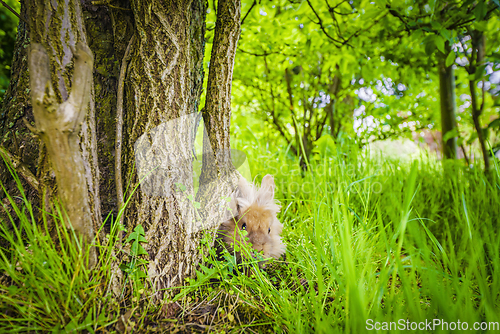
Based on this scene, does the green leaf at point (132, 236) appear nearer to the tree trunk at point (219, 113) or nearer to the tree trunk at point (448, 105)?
the tree trunk at point (219, 113)

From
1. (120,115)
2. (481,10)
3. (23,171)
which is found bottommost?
(23,171)

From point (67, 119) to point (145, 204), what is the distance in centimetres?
56

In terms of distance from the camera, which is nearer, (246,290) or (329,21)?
(246,290)

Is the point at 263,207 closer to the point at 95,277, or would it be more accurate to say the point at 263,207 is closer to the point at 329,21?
the point at 95,277

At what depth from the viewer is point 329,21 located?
2326 mm

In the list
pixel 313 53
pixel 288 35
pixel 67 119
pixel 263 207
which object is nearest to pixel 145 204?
pixel 67 119

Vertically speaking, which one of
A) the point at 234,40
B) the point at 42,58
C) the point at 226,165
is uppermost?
the point at 234,40

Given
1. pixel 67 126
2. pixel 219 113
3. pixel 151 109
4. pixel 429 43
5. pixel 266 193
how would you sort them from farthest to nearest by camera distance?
pixel 266 193 < pixel 429 43 < pixel 219 113 < pixel 151 109 < pixel 67 126

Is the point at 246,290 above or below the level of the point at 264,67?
below

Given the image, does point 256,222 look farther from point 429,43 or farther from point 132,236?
point 429,43

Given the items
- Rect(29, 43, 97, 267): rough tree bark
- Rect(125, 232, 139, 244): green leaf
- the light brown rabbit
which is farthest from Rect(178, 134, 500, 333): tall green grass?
Rect(29, 43, 97, 267): rough tree bark

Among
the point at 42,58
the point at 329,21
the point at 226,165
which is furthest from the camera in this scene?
the point at 329,21

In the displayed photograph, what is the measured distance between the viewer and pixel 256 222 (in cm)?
190

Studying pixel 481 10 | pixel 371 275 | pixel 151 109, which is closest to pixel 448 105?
pixel 481 10
